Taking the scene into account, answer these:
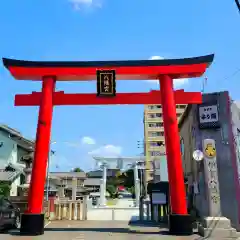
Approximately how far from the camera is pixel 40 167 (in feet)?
41.9

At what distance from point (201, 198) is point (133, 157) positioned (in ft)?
110

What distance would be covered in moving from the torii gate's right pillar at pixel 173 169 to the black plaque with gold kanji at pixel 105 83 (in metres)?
2.22

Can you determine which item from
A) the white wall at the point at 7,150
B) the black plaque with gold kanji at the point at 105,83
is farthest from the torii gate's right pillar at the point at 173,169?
the white wall at the point at 7,150

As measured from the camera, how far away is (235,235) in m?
11.8

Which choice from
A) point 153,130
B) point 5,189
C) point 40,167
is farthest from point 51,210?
point 153,130

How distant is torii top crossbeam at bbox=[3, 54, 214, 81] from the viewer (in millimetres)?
13969

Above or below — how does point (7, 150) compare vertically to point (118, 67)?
below

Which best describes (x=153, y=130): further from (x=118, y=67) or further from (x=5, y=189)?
(x=118, y=67)

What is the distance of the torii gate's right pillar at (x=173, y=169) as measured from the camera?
39.8 ft

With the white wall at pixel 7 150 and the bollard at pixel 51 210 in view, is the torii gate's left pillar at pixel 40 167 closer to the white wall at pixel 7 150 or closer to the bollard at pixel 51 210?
the bollard at pixel 51 210

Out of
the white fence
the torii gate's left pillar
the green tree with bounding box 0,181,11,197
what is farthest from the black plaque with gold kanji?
the green tree with bounding box 0,181,11,197

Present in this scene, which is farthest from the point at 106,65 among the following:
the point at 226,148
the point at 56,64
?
the point at 226,148

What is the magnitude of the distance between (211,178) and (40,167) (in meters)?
6.90

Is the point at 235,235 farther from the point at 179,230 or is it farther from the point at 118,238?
the point at 118,238
